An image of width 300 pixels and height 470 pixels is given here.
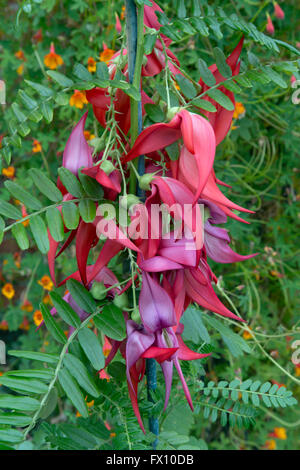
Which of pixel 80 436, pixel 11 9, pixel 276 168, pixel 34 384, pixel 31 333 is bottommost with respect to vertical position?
pixel 31 333

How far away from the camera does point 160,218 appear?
1.58ft

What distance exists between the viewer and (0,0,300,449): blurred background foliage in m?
1.17

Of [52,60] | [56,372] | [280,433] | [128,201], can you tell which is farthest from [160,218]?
[280,433]

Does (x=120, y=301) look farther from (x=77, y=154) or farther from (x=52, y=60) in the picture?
(x=52, y=60)

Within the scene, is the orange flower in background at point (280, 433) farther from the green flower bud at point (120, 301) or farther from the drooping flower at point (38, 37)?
the drooping flower at point (38, 37)

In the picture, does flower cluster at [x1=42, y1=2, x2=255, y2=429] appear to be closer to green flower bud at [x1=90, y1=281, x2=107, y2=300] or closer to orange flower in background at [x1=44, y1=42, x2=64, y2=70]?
green flower bud at [x1=90, y1=281, x2=107, y2=300]

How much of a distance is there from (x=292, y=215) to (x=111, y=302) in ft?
2.81

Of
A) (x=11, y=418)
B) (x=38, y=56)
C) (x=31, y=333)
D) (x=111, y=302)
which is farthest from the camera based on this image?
(x=31, y=333)

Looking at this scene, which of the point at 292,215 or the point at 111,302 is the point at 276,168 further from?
the point at 111,302

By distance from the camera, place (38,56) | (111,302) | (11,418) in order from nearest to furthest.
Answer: (11,418) → (111,302) → (38,56)

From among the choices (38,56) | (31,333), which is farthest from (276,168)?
(31,333)

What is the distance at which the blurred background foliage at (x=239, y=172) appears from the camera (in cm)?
117

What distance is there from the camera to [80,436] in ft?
2.01
